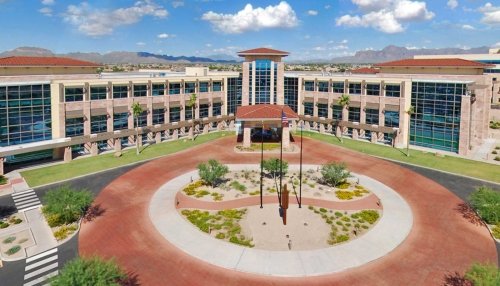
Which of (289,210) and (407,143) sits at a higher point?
(407,143)

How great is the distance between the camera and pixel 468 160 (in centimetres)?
6712

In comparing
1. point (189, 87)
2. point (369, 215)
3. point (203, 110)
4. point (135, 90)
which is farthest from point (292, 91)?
point (369, 215)

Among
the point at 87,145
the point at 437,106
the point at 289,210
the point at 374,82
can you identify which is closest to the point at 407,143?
the point at 437,106

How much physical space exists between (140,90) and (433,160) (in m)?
63.0

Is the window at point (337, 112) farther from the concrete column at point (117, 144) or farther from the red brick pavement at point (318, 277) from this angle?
the concrete column at point (117, 144)

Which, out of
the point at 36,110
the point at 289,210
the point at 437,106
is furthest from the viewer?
the point at 437,106

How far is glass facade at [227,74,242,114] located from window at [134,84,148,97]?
25.2m

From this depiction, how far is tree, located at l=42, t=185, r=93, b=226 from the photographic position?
1531 inches

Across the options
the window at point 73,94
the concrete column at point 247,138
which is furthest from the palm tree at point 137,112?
the concrete column at point 247,138

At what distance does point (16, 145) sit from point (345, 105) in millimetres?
69926

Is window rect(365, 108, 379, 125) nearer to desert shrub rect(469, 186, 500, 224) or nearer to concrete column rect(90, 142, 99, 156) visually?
desert shrub rect(469, 186, 500, 224)

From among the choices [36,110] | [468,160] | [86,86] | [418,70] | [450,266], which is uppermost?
[418,70]

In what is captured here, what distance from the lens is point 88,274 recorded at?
23500mm

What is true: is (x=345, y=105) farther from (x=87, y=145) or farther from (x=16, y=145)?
(x=16, y=145)
